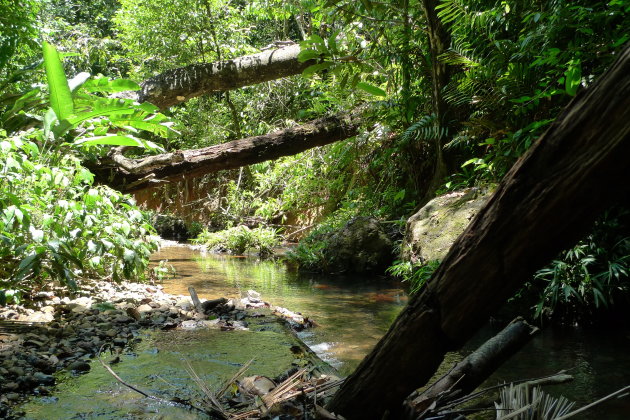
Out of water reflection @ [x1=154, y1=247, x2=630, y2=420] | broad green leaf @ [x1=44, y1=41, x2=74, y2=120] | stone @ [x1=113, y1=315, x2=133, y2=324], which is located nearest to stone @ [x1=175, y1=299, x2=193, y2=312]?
stone @ [x1=113, y1=315, x2=133, y2=324]

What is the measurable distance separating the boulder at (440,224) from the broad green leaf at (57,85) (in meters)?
3.20

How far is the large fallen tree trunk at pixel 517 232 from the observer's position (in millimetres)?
984

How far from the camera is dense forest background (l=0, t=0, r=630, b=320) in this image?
3.23 meters

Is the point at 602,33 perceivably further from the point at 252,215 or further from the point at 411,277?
the point at 252,215

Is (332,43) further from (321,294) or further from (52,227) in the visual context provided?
(321,294)

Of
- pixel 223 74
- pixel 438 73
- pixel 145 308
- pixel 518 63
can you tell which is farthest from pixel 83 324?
pixel 223 74

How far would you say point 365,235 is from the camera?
20.4 feet

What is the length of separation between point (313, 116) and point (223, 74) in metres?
3.00

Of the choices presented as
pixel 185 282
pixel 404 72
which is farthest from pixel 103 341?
pixel 404 72

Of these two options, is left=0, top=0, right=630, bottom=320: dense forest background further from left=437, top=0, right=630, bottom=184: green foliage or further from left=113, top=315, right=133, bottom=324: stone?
left=113, top=315, right=133, bottom=324: stone

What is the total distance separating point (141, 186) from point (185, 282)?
1732mm

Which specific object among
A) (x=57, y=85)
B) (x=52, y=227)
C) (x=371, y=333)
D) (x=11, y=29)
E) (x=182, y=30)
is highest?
(x=182, y=30)

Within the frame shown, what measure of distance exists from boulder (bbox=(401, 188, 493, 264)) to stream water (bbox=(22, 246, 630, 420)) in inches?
19.9

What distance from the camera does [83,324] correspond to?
3.00 metres
